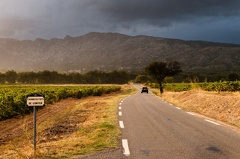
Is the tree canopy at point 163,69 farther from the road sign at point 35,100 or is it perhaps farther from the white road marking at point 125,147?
the road sign at point 35,100

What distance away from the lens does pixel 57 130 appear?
13.8 meters

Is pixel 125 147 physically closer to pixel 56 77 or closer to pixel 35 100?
pixel 35 100

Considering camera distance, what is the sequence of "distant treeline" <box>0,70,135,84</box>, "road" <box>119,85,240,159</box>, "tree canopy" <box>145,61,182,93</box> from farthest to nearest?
"distant treeline" <box>0,70,135,84</box>
"tree canopy" <box>145,61,182,93</box>
"road" <box>119,85,240,159</box>

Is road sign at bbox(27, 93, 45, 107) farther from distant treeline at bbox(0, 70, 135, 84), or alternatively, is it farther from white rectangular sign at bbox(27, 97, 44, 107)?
distant treeline at bbox(0, 70, 135, 84)

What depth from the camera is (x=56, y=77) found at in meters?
165

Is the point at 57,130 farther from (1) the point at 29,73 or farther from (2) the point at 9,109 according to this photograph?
(1) the point at 29,73

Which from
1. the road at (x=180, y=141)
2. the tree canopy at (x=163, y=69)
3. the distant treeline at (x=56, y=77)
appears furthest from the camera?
the distant treeline at (x=56, y=77)

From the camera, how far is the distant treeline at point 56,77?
15862cm

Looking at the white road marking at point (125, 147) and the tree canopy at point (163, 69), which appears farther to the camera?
the tree canopy at point (163, 69)

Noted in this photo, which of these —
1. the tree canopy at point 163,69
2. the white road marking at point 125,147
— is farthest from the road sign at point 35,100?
the tree canopy at point 163,69

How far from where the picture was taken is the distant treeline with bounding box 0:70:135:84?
6245 inches

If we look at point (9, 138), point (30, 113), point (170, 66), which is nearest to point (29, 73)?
point (170, 66)

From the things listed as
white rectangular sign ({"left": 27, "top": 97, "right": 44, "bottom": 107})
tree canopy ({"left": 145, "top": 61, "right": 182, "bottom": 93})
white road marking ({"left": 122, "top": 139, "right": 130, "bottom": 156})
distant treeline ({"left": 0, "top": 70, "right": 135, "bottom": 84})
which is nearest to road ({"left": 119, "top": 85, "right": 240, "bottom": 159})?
white road marking ({"left": 122, "top": 139, "right": 130, "bottom": 156})

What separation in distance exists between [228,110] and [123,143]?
8805mm
